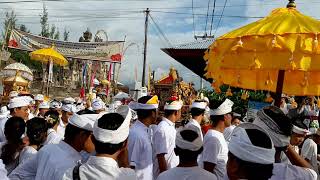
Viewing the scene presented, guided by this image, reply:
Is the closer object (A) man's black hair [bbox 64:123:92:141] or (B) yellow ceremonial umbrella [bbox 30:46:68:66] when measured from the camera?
(A) man's black hair [bbox 64:123:92:141]

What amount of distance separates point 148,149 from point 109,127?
224 cm

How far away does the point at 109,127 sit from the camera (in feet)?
9.47

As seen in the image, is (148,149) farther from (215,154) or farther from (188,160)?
(188,160)

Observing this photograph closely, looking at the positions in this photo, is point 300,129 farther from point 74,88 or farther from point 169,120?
point 74,88

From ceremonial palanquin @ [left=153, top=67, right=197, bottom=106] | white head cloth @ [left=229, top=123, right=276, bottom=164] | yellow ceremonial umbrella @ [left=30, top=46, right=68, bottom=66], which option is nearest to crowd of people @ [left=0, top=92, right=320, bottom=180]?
white head cloth @ [left=229, top=123, right=276, bottom=164]

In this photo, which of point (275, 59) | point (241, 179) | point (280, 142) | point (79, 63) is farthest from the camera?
point (79, 63)

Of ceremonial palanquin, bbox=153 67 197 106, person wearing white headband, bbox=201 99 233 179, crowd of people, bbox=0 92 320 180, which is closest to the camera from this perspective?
crowd of people, bbox=0 92 320 180

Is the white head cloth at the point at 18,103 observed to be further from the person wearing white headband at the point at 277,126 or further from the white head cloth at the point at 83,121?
the person wearing white headband at the point at 277,126

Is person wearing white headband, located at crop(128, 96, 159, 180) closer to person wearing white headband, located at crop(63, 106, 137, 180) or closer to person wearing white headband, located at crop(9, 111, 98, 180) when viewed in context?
person wearing white headband, located at crop(9, 111, 98, 180)

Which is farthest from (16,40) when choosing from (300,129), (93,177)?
(93,177)

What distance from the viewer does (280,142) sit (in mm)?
3234

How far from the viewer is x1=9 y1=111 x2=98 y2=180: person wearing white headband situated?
332cm

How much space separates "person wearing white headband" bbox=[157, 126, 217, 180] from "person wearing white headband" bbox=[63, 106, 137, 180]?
2.84 ft

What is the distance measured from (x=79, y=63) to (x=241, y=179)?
128 feet
